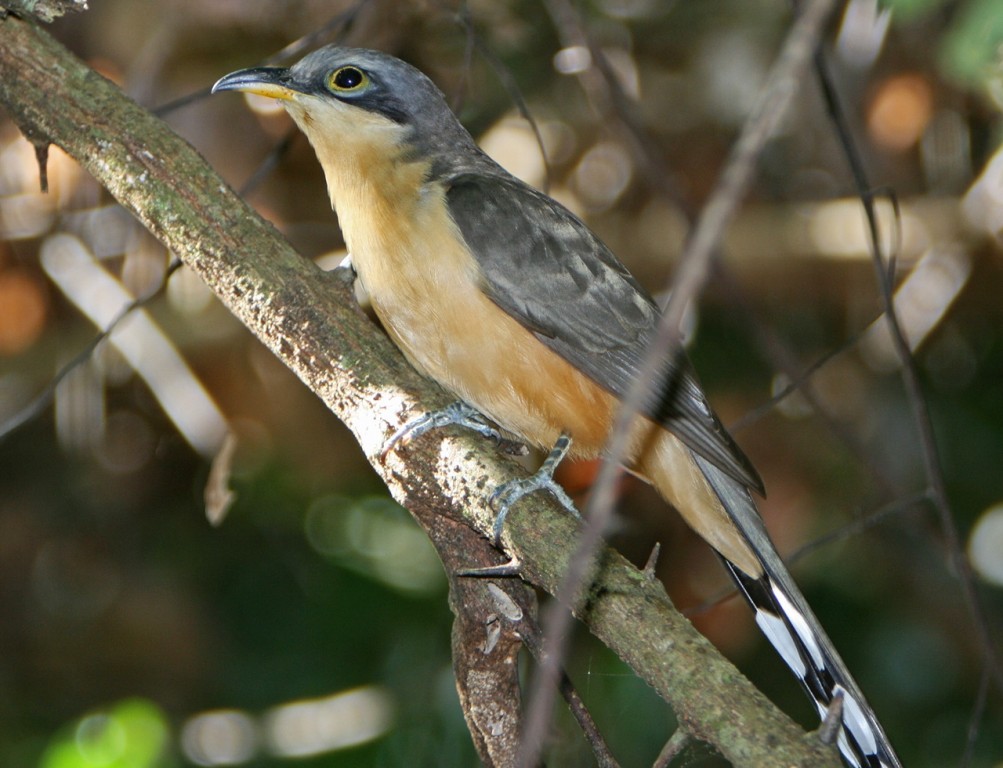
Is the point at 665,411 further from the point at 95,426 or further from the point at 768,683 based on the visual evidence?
the point at 95,426

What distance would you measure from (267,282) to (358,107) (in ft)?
3.65

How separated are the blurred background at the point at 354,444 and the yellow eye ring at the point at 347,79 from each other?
1.25 m

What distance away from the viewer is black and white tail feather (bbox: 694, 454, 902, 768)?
11.9ft

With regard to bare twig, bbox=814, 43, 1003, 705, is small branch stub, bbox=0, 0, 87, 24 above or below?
above

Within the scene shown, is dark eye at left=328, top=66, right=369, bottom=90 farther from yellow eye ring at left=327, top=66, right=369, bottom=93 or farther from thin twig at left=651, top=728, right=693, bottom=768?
thin twig at left=651, top=728, right=693, bottom=768

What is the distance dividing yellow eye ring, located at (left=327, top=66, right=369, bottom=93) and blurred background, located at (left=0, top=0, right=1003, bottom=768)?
1245mm

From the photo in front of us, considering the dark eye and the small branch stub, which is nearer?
the small branch stub

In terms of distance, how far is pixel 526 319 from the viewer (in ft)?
13.3

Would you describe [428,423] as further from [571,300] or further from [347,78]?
[347,78]

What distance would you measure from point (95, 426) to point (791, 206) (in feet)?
13.1

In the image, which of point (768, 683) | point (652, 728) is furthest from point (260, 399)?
point (768, 683)

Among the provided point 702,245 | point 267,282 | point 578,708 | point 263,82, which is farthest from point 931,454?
point 263,82

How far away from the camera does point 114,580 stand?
652cm

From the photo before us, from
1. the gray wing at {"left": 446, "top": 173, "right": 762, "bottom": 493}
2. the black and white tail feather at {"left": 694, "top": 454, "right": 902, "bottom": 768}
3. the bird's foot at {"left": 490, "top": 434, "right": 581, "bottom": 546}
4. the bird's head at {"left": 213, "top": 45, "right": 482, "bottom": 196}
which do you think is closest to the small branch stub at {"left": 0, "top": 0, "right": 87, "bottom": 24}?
the bird's head at {"left": 213, "top": 45, "right": 482, "bottom": 196}
